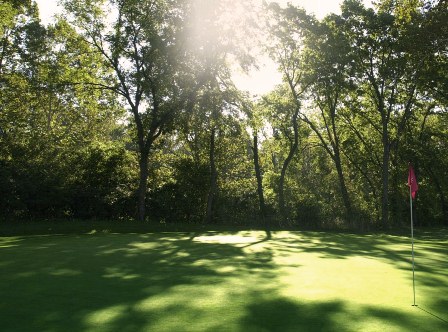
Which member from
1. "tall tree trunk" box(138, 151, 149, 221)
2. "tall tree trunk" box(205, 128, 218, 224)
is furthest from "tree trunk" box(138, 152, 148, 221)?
"tall tree trunk" box(205, 128, 218, 224)

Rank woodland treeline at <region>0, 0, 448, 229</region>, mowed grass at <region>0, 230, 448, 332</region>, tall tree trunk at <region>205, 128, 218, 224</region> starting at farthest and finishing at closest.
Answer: tall tree trunk at <region>205, 128, 218, 224</region>, woodland treeline at <region>0, 0, 448, 229</region>, mowed grass at <region>0, 230, 448, 332</region>

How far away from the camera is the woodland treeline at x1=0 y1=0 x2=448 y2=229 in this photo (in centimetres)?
2400

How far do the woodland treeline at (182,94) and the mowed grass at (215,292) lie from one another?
15.1 metres

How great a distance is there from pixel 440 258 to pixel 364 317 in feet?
22.0

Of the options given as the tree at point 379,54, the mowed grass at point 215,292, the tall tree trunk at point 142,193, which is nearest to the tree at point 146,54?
the tall tree trunk at point 142,193

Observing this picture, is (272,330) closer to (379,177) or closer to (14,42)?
(14,42)

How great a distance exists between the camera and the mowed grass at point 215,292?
4.52 metres

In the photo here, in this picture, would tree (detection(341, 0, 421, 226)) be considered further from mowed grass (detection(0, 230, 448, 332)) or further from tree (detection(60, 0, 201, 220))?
mowed grass (detection(0, 230, 448, 332))

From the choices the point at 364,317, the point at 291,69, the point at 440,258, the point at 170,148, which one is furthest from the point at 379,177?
the point at 364,317

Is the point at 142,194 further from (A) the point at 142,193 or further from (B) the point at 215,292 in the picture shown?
(B) the point at 215,292

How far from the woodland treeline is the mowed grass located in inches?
595

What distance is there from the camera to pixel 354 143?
37.3m

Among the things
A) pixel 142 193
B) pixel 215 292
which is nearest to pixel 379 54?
pixel 142 193

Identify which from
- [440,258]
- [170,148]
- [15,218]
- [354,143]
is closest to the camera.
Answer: [440,258]
